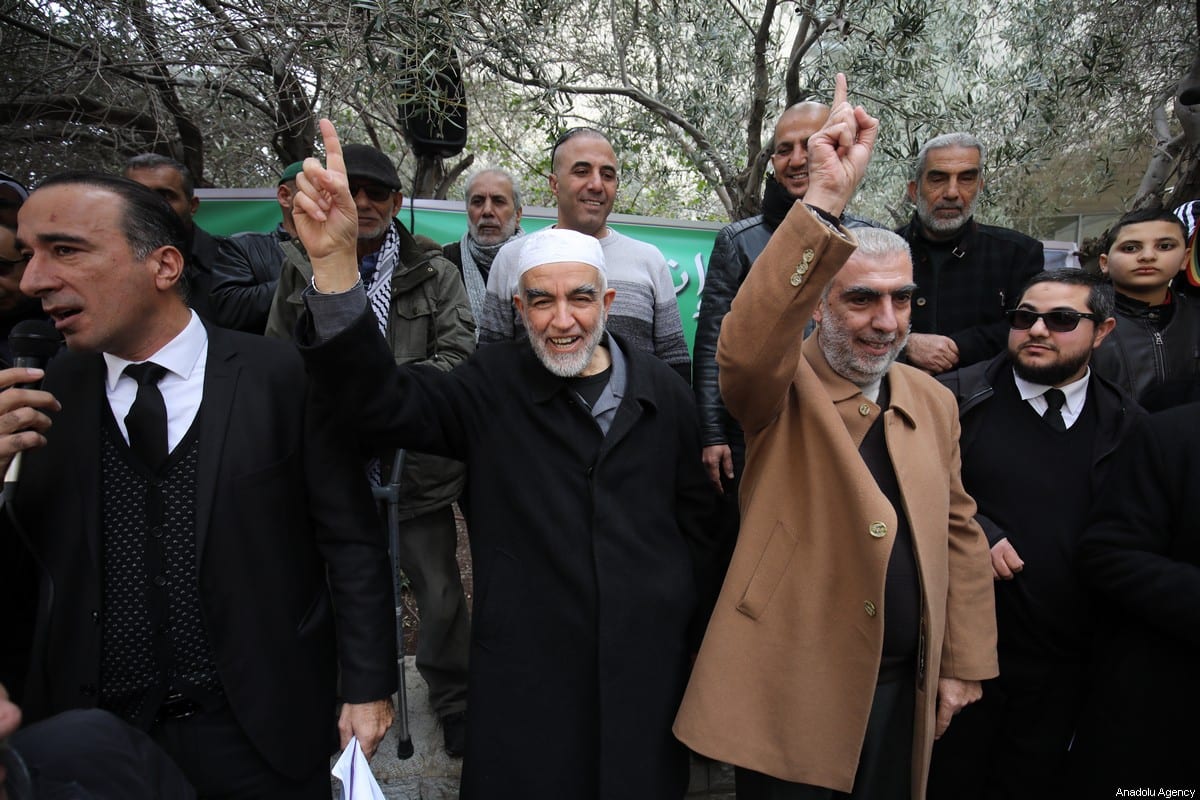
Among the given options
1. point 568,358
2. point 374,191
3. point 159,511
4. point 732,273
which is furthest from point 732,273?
point 159,511

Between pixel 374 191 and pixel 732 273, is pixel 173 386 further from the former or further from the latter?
pixel 732 273

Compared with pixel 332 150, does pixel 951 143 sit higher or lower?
higher

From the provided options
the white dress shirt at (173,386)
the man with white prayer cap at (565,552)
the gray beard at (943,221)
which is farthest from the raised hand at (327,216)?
the gray beard at (943,221)

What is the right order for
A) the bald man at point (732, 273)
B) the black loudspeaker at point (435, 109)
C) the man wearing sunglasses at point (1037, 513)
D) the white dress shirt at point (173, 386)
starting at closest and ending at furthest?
the white dress shirt at point (173, 386) → the man wearing sunglasses at point (1037, 513) → the bald man at point (732, 273) → the black loudspeaker at point (435, 109)

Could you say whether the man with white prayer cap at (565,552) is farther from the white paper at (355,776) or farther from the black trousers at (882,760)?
the white paper at (355,776)

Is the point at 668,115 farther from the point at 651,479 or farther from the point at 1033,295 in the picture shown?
the point at 651,479

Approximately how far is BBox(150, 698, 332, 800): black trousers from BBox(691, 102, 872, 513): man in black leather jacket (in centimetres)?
170

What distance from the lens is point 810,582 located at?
2088mm

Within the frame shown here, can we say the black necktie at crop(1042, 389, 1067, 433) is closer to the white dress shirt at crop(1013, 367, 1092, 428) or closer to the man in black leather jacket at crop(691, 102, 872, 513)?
the white dress shirt at crop(1013, 367, 1092, 428)

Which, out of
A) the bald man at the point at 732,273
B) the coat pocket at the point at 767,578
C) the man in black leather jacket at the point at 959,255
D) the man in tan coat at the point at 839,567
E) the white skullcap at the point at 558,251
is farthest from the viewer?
the man in black leather jacket at the point at 959,255

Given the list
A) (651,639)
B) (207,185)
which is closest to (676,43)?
(207,185)

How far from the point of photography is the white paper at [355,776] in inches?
66.9

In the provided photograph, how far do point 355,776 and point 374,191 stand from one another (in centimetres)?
219

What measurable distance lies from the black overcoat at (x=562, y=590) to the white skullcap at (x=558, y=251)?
347 millimetres
